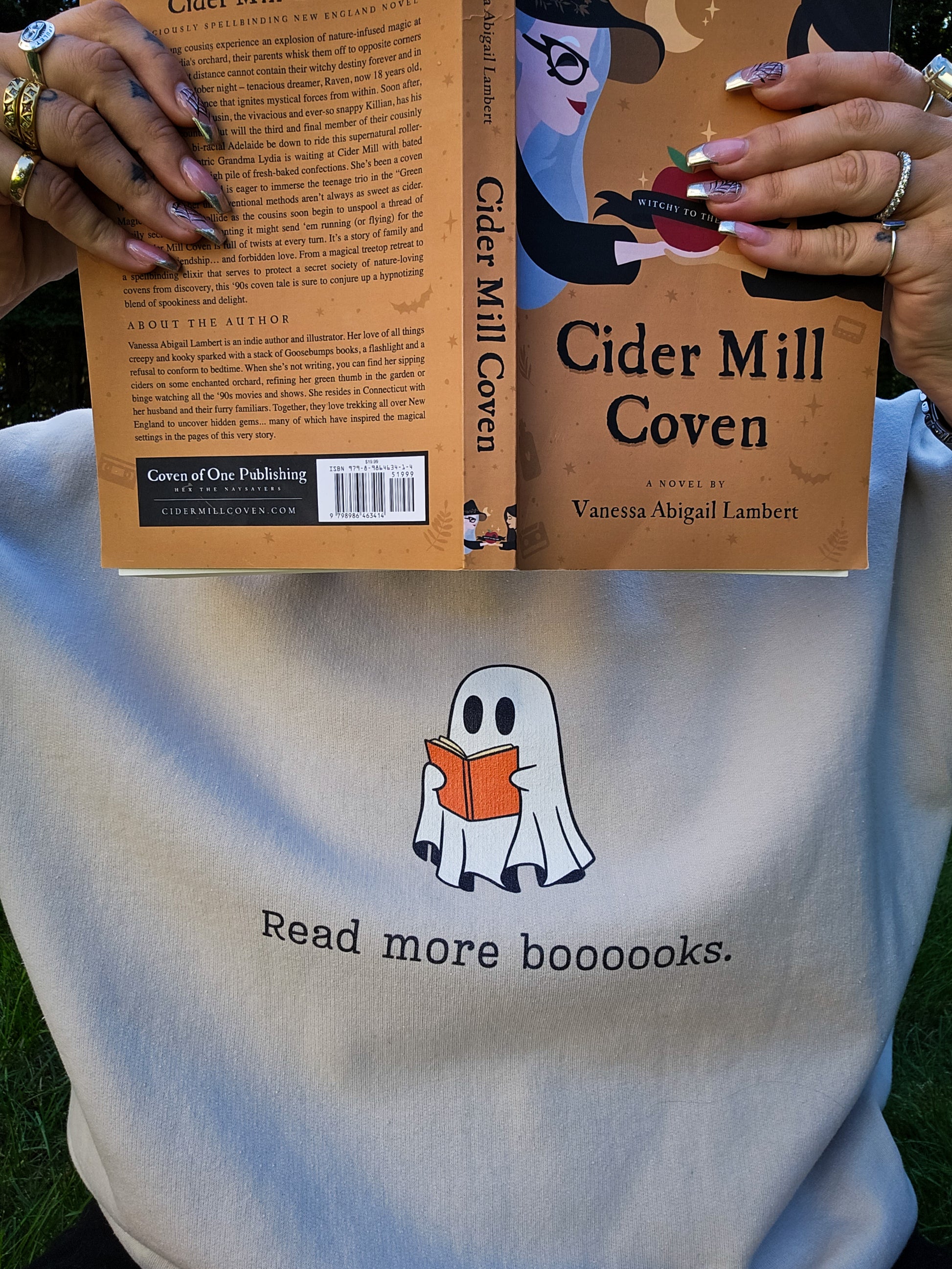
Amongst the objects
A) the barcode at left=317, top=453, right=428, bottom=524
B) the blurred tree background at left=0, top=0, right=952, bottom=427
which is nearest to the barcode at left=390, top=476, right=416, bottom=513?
the barcode at left=317, top=453, right=428, bottom=524

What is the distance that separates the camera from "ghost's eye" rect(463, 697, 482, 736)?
82cm

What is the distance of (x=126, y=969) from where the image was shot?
82cm

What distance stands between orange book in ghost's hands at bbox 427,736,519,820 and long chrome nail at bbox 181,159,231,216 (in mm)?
444

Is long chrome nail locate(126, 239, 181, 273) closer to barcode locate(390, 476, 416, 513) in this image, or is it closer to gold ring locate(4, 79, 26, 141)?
gold ring locate(4, 79, 26, 141)

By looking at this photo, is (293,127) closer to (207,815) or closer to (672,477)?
(672,477)

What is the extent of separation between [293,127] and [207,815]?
1.75 feet

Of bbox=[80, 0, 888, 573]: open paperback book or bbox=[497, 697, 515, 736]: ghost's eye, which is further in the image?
bbox=[497, 697, 515, 736]: ghost's eye

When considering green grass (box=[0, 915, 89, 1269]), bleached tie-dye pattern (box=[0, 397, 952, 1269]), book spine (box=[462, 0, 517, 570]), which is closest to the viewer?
book spine (box=[462, 0, 517, 570])

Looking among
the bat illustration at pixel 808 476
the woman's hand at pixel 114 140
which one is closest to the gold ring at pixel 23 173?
the woman's hand at pixel 114 140

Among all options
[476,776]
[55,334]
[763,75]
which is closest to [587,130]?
[763,75]

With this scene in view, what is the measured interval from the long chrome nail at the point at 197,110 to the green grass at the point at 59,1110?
1.24m

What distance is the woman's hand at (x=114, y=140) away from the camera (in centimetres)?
65

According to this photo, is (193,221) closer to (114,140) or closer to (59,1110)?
(114,140)

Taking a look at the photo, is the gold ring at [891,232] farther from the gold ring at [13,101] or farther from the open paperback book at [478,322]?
the gold ring at [13,101]
